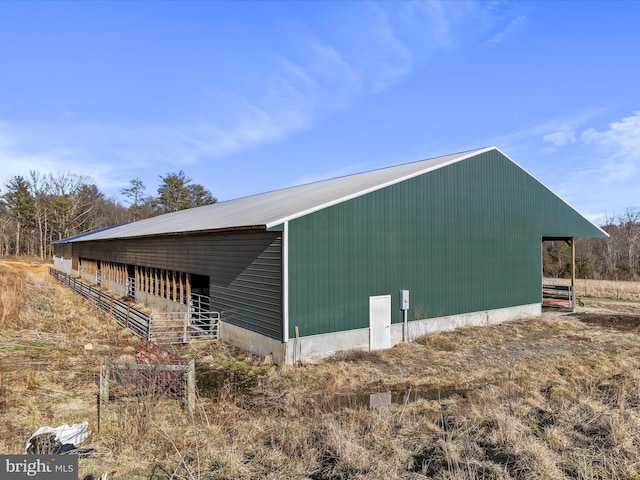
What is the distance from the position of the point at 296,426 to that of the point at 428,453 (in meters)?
2.15

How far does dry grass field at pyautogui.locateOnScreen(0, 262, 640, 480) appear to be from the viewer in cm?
521

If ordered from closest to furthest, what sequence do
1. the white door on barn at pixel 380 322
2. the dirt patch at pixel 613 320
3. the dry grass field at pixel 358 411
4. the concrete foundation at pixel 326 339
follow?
the dry grass field at pixel 358 411, the concrete foundation at pixel 326 339, the white door on barn at pixel 380 322, the dirt patch at pixel 613 320

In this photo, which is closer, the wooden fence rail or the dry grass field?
the dry grass field

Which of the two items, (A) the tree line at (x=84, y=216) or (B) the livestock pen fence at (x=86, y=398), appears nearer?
(B) the livestock pen fence at (x=86, y=398)

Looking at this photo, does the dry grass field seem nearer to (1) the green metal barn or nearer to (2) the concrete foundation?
(2) the concrete foundation

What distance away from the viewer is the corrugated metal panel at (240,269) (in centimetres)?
1209

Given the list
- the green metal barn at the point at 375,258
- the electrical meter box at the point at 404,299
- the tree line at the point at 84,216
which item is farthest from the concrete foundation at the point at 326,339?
the tree line at the point at 84,216

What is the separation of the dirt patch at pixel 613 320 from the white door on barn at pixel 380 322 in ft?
35.0

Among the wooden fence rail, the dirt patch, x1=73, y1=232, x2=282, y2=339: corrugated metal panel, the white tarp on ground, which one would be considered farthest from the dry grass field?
the dirt patch

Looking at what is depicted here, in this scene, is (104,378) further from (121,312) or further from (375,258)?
(121,312)

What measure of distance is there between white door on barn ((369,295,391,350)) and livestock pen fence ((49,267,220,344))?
565cm

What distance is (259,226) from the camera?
11.7 metres

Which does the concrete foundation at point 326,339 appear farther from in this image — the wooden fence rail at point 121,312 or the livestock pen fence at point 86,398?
the livestock pen fence at point 86,398

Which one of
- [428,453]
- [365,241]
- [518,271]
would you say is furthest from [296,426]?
[518,271]
